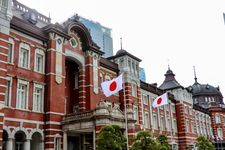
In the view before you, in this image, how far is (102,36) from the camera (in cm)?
10644

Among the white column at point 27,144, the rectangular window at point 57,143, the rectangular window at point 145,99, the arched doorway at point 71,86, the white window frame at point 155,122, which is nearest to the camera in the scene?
the white column at point 27,144

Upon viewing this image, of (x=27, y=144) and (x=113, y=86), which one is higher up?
(x=113, y=86)

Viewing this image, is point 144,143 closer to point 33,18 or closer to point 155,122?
point 33,18

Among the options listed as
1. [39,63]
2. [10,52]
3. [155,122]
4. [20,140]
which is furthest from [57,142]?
[155,122]

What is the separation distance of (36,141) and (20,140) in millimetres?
1336

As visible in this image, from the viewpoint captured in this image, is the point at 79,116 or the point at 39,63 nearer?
the point at 79,116

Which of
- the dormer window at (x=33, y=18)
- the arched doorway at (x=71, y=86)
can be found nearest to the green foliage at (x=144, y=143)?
the arched doorway at (x=71, y=86)

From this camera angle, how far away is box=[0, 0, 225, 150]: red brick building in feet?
69.7

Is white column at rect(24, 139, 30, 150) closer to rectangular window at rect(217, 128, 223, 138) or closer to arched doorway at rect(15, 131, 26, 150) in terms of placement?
arched doorway at rect(15, 131, 26, 150)

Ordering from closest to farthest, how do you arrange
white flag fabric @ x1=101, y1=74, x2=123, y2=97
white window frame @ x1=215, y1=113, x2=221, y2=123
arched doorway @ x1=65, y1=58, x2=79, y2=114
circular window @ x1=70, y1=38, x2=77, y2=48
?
white flag fabric @ x1=101, y1=74, x2=123, y2=97
circular window @ x1=70, y1=38, x2=77, y2=48
arched doorway @ x1=65, y1=58, x2=79, y2=114
white window frame @ x1=215, y1=113, x2=221, y2=123

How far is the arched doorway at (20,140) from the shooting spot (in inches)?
866

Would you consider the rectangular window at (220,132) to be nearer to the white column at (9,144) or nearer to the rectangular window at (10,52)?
the white column at (9,144)

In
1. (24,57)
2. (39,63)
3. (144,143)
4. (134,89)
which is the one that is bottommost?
(144,143)

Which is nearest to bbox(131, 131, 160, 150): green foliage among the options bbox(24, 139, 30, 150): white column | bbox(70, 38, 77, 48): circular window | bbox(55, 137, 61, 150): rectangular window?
bbox(55, 137, 61, 150): rectangular window
